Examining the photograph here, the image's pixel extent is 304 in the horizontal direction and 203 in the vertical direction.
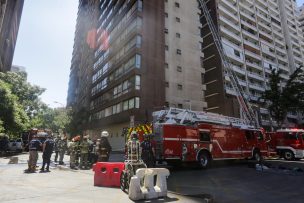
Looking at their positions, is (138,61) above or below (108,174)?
above

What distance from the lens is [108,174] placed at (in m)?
8.68

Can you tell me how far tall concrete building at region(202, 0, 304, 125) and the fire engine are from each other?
72.0ft

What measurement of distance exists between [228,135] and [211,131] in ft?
5.82

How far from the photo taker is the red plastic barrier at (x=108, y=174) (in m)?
8.57

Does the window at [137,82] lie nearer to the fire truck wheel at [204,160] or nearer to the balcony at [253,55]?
the fire truck wheel at [204,160]

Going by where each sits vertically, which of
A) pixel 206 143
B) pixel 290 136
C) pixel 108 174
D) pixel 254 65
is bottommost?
pixel 108 174

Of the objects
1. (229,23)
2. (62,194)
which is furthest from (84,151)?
(229,23)

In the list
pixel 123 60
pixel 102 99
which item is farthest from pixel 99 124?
pixel 123 60

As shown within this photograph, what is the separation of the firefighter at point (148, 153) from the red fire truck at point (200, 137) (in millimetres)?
345

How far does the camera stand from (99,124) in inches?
1699

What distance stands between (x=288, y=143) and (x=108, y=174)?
59.4 ft

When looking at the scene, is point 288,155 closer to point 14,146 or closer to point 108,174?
point 108,174

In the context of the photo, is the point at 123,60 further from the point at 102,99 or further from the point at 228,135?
the point at 228,135

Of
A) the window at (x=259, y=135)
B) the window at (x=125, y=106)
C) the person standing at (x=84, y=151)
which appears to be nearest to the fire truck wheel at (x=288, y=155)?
the window at (x=259, y=135)
